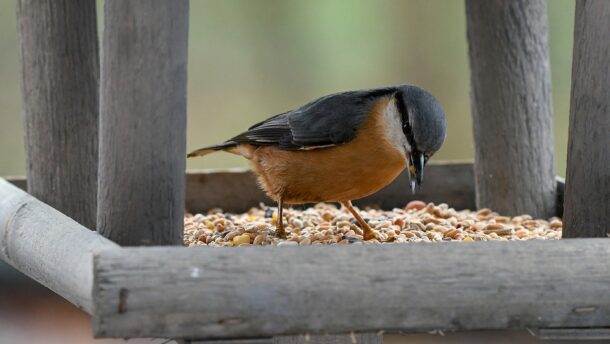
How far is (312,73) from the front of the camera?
9219mm

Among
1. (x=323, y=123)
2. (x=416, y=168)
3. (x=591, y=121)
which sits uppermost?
(x=591, y=121)

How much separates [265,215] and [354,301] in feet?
7.89

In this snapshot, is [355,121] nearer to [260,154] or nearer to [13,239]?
[260,154]

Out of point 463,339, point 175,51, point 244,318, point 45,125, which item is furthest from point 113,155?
point 463,339

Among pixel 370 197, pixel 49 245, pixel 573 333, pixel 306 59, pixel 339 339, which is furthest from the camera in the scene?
pixel 306 59

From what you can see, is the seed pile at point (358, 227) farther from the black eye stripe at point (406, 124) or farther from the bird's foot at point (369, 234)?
the black eye stripe at point (406, 124)

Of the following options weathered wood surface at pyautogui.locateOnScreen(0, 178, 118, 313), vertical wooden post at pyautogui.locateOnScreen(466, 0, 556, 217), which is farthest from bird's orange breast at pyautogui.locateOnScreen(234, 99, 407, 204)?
vertical wooden post at pyautogui.locateOnScreen(466, 0, 556, 217)

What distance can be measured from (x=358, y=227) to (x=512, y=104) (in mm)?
1251

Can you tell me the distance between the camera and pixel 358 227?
4320 mm

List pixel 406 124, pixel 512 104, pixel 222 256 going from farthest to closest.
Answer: pixel 512 104, pixel 406 124, pixel 222 256

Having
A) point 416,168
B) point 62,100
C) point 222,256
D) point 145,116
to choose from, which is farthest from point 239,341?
point 62,100

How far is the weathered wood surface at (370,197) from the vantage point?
17.9ft

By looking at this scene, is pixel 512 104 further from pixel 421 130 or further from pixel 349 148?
pixel 421 130

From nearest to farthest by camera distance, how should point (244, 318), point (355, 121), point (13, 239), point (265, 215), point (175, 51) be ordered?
point (244, 318) → point (175, 51) → point (13, 239) → point (355, 121) → point (265, 215)
